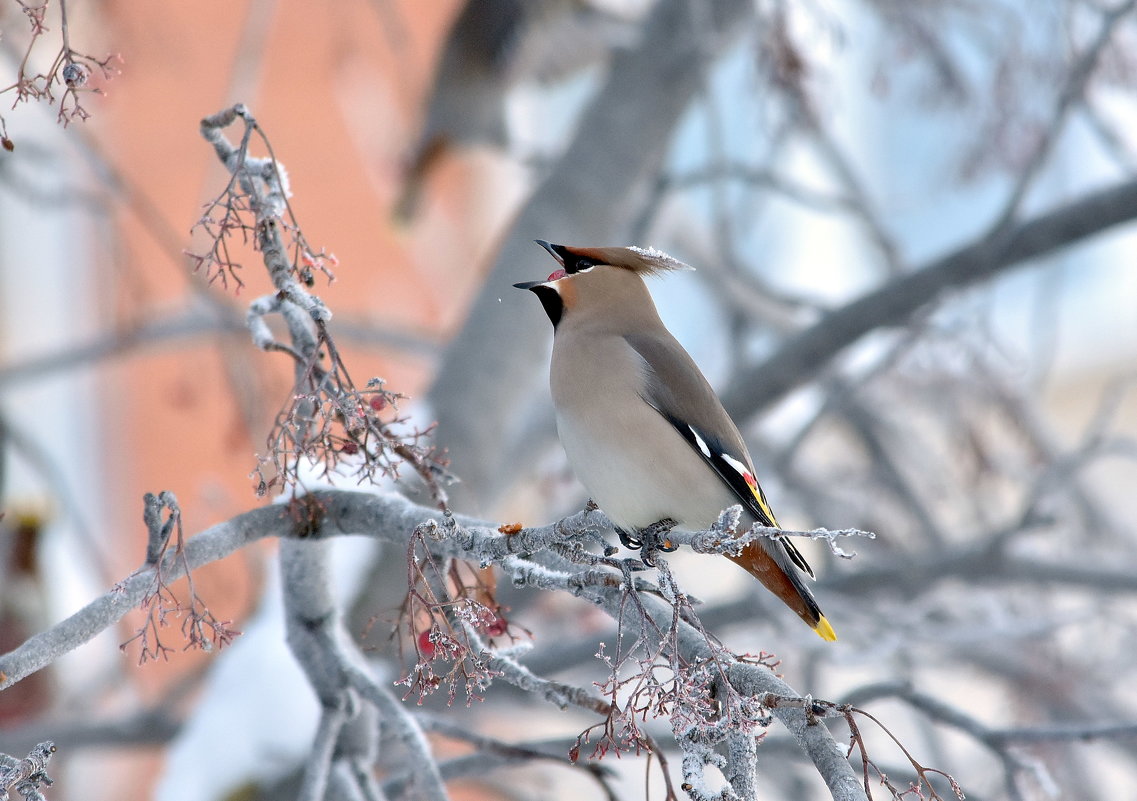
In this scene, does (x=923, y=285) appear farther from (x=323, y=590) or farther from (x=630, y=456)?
(x=323, y=590)

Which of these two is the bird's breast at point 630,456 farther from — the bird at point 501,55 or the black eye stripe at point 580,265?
the bird at point 501,55

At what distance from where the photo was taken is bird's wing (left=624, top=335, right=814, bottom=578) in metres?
1.78

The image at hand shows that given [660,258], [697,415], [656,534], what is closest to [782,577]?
[656,534]

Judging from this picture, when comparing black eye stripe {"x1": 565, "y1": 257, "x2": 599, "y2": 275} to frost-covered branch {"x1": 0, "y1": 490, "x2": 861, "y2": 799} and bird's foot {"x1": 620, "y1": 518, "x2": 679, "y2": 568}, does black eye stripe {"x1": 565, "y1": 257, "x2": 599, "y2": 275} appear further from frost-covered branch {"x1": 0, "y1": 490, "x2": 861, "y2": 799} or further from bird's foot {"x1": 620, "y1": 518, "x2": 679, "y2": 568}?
frost-covered branch {"x1": 0, "y1": 490, "x2": 861, "y2": 799}

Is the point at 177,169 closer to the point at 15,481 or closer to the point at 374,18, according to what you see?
the point at 374,18

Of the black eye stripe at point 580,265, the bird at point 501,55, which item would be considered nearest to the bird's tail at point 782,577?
the black eye stripe at point 580,265

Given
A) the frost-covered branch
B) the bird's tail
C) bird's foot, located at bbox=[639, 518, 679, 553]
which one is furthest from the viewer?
bird's foot, located at bbox=[639, 518, 679, 553]

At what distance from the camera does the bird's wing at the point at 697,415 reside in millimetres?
1779

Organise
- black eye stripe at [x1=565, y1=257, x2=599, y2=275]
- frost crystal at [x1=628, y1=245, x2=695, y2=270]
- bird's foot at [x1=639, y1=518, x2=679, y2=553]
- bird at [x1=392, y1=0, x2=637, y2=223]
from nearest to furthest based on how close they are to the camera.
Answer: bird's foot at [x1=639, y1=518, x2=679, y2=553] < frost crystal at [x1=628, y1=245, x2=695, y2=270] < black eye stripe at [x1=565, y1=257, x2=599, y2=275] < bird at [x1=392, y1=0, x2=637, y2=223]

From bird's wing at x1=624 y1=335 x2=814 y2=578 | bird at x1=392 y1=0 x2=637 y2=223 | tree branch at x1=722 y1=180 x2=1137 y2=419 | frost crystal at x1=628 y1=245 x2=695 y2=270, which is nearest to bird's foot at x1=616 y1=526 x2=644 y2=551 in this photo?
bird's wing at x1=624 y1=335 x2=814 y2=578

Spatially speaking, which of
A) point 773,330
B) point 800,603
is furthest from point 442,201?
point 800,603

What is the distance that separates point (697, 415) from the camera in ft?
6.02

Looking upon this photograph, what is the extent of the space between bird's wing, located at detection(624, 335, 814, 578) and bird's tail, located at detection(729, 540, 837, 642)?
0.05 meters

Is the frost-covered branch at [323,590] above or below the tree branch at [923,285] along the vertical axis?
below
